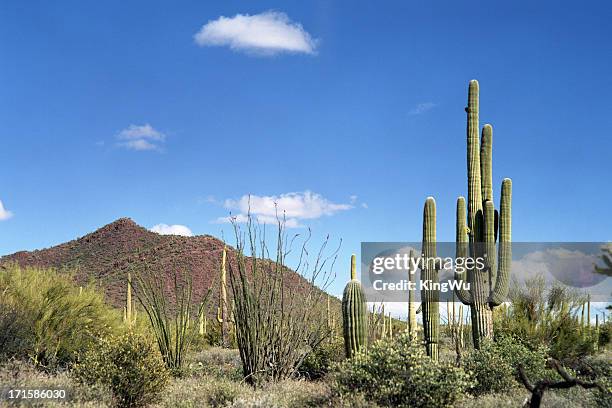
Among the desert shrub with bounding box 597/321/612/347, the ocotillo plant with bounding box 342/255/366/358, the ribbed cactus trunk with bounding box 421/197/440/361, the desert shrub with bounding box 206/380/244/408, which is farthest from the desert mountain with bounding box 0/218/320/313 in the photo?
the desert shrub with bounding box 206/380/244/408

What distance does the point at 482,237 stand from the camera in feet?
44.0

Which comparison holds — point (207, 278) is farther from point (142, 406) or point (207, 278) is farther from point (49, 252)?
point (142, 406)

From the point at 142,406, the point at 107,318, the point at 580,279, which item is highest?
the point at 580,279

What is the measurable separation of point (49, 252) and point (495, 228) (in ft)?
145

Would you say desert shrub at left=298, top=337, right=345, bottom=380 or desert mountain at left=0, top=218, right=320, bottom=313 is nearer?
desert shrub at left=298, top=337, right=345, bottom=380

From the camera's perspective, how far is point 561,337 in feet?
51.0

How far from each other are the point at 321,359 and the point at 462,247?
3.63 metres

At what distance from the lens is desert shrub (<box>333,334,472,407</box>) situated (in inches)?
295

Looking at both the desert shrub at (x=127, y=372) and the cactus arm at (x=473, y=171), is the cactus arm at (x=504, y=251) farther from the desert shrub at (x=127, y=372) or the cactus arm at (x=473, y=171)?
the desert shrub at (x=127, y=372)

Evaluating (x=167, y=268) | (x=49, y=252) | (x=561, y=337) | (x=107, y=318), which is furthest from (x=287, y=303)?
(x=49, y=252)

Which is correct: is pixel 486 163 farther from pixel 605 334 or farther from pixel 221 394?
pixel 605 334

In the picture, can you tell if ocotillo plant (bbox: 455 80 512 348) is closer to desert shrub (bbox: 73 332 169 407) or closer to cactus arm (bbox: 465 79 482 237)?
cactus arm (bbox: 465 79 482 237)

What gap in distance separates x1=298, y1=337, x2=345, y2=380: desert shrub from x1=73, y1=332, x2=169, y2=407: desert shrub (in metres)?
3.85

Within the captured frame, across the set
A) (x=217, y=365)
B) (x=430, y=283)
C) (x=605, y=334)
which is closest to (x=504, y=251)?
(x=430, y=283)
